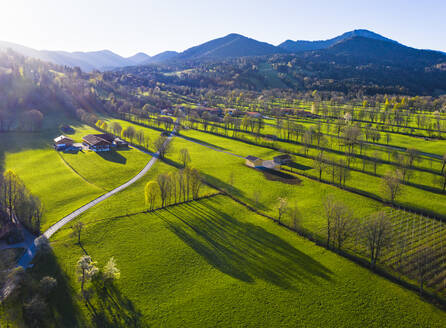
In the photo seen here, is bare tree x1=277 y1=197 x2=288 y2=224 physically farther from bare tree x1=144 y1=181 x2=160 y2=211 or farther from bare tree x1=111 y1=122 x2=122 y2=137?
bare tree x1=111 y1=122 x2=122 y2=137

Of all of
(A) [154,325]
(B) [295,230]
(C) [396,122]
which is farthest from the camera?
(C) [396,122]

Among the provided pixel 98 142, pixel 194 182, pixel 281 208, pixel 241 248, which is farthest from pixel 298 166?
pixel 98 142

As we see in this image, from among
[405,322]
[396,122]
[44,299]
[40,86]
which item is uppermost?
[40,86]

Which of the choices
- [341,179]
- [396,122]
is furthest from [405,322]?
[396,122]

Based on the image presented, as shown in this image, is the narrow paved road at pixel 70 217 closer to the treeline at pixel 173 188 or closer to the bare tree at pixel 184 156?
the bare tree at pixel 184 156

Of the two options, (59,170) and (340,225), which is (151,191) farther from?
(59,170)

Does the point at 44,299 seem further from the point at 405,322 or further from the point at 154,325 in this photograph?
the point at 405,322
